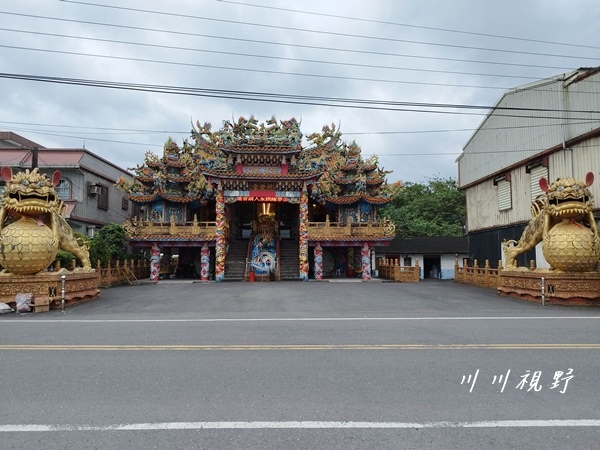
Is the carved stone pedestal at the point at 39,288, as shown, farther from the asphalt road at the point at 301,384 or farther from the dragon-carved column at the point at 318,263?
the dragon-carved column at the point at 318,263

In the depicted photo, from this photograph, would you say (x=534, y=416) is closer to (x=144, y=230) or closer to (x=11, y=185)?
(x=11, y=185)

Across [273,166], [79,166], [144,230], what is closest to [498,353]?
[273,166]

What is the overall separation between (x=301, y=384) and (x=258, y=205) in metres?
24.8

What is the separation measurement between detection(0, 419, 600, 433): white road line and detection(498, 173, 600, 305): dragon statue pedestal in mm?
10282

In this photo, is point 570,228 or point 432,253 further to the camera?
point 432,253

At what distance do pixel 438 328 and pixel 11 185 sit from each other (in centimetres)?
1308

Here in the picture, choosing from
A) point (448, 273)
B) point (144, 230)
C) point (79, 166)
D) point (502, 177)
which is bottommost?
point (448, 273)

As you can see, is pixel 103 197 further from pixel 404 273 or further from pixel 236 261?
pixel 404 273

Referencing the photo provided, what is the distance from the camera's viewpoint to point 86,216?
27.0m

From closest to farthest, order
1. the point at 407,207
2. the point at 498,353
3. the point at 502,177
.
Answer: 1. the point at 498,353
2. the point at 502,177
3. the point at 407,207

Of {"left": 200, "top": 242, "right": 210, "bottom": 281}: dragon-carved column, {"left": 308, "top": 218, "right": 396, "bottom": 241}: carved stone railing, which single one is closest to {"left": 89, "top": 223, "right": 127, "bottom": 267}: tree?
{"left": 200, "top": 242, "right": 210, "bottom": 281}: dragon-carved column

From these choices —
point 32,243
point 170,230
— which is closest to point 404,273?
point 170,230

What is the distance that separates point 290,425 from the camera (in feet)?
12.0

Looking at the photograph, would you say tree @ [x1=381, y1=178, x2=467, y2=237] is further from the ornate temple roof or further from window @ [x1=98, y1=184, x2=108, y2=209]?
window @ [x1=98, y1=184, x2=108, y2=209]
